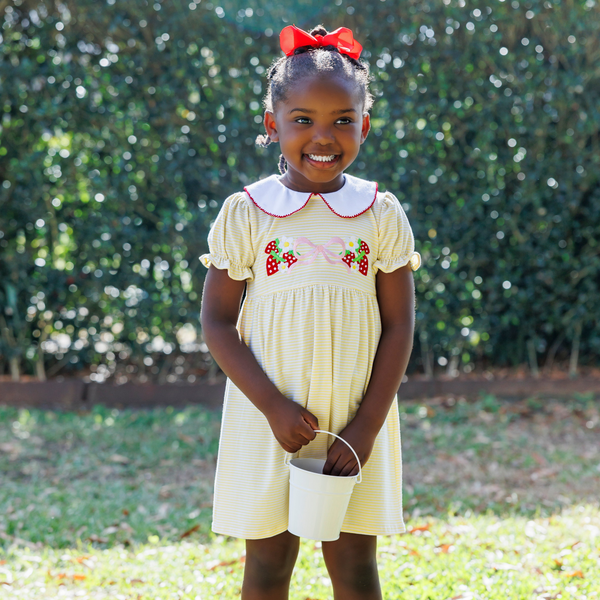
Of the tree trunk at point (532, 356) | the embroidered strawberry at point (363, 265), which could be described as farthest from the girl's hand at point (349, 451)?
the tree trunk at point (532, 356)

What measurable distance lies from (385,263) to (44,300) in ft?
12.9

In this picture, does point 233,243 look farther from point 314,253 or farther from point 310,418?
point 310,418

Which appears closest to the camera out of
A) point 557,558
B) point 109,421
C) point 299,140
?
point 299,140

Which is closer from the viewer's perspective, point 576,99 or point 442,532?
point 442,532

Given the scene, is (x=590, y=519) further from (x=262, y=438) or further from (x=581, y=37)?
(x=581, y=37)

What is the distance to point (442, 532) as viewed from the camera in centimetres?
309

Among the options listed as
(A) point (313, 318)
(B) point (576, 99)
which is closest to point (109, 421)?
(A) point (313, 318)

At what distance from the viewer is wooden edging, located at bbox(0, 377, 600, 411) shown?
5.22 m

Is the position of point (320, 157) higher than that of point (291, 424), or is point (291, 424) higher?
point (320, 157)

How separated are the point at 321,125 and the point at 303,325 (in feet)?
1.71

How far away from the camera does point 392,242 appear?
1.92 metres

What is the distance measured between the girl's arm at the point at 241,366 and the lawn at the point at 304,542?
109 cm

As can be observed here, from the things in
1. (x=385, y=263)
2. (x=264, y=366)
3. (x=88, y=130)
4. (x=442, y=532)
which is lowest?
(x=442, y=532)

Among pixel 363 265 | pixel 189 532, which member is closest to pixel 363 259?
pixel 363 265
